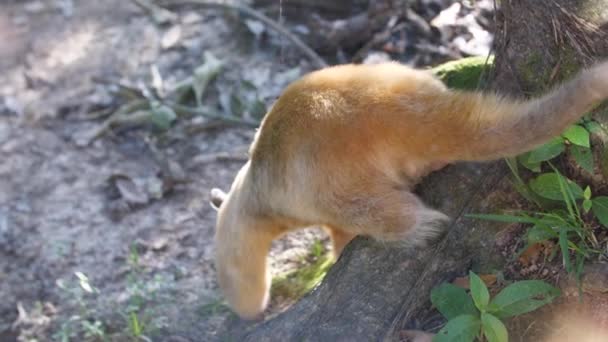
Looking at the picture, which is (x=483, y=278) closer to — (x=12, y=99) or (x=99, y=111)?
(x=99, y=111)

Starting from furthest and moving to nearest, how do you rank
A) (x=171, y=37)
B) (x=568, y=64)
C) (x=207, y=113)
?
(x=171, y=37), (x=207, y=113), (x=568, y=64)

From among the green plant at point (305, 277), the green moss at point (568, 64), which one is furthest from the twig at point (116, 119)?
the green moss at point (568, 64)

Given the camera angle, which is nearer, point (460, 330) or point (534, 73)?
point (460, 330)

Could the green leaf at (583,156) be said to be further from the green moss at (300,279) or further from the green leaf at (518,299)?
the green moss at (300,279)

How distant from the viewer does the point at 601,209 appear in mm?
2850

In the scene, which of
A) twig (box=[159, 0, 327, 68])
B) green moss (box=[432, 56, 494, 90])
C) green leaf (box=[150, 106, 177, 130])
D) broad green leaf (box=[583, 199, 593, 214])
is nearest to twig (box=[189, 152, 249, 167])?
→ green leaf (box=[150, 106, 177, 130])

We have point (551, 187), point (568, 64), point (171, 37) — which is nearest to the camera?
point (551, 187)

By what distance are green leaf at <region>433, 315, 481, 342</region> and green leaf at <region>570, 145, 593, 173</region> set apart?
713mm

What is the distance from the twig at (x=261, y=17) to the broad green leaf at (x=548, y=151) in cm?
309

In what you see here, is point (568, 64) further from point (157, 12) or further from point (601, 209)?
point (157, 12)

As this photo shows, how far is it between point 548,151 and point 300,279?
6.41 feet

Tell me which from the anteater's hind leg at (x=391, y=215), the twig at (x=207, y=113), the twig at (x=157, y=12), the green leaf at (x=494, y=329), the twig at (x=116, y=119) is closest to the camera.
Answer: the green leaf at (x=494, y=329)

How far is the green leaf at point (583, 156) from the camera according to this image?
289cm

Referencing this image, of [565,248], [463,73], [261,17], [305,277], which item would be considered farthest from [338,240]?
[261,17]
